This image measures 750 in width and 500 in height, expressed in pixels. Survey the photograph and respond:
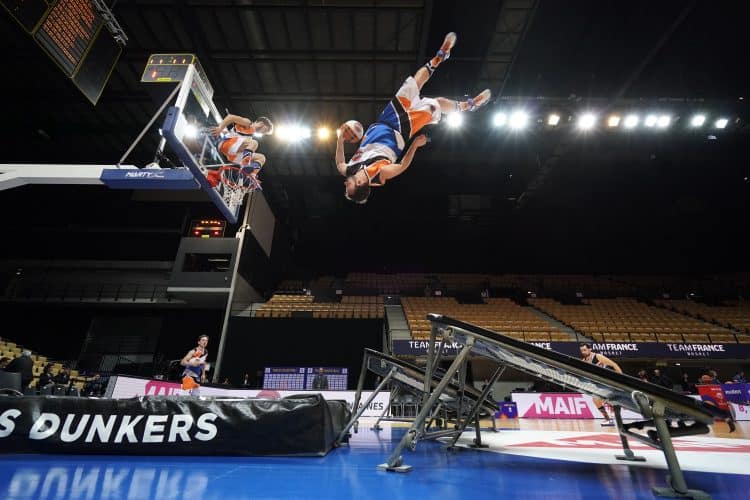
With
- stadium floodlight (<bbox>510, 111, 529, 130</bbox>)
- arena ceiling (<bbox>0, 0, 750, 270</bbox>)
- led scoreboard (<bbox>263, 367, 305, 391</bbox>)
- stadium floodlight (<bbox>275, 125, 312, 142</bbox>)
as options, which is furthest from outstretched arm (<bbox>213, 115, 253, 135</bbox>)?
stadium floodlight (<bbox>510, 111, 529, 130</bbox>)

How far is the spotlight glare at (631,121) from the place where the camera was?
1335 centimetres

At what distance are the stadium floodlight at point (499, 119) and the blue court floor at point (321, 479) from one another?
42.6ft

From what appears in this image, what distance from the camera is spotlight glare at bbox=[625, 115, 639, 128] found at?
526 inches

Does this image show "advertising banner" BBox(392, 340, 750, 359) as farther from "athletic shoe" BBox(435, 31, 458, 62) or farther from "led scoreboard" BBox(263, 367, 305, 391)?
"athletic shoe" BBox(435, 31, 458, 62)

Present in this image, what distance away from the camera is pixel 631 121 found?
1343cm

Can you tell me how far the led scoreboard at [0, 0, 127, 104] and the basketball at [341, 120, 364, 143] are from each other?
193 inches

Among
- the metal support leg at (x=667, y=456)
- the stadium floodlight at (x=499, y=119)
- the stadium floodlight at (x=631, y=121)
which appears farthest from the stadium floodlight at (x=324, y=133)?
the metal support leg at (x=667, y=456)

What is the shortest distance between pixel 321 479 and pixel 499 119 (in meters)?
14.0

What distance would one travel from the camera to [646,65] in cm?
1198

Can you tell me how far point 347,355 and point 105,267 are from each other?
13538 millimetres

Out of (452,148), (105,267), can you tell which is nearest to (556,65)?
(452,148)

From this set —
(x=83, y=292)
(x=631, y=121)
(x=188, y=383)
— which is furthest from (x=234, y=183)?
(x=83, y=292)

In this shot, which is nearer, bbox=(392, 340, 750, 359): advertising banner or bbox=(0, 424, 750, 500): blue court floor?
bbox=(0, 424, 750, 500): blue court floor

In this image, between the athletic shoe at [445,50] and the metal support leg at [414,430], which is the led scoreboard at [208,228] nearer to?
the athletic shoe at [445,50]
